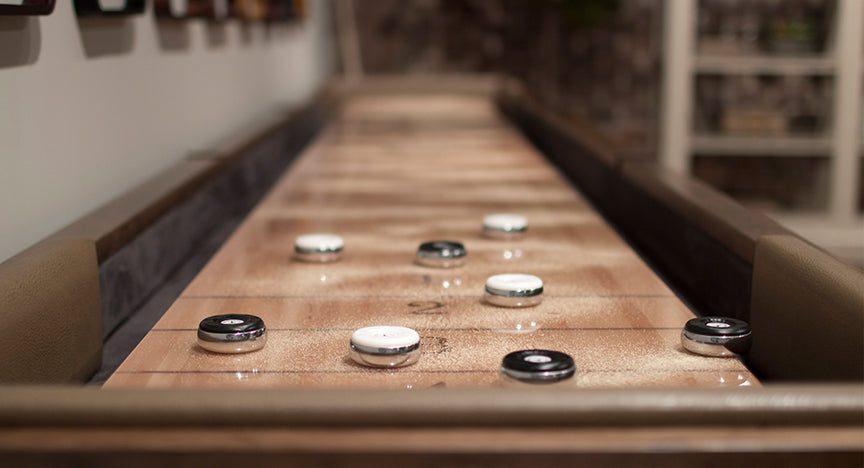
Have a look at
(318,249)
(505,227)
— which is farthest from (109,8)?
(505,227)

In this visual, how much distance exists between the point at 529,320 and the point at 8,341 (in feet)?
2.17

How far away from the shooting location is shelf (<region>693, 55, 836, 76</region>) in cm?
439

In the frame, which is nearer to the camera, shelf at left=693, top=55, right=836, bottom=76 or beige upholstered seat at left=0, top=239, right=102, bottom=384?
beige upholstered seat at left=0, top=239, right=102, bottom=384

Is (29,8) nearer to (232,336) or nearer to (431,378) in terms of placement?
(232,336)

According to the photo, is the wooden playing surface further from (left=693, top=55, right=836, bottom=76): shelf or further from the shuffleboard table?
(left=693, top=55, right=836, bottom=76): shelf

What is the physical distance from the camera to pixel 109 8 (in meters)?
1.97

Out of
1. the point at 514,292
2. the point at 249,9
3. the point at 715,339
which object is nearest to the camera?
the point at 715,339

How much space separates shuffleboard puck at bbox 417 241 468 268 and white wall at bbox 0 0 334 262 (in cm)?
71

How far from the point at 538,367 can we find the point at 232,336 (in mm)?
388

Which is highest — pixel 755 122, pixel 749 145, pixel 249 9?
pixel 249 9

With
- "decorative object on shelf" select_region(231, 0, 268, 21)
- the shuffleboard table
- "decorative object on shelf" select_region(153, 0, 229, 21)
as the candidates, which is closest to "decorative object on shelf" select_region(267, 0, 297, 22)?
"decorative object on shelf" select_region(231, 0, 268, 21)

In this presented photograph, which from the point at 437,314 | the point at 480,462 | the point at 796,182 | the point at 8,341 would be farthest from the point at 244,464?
the point at 796,182

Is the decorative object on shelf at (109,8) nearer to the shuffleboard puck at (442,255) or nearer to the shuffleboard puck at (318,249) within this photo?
the shuffleboard puck at (318,249)

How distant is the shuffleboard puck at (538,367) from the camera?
2.90 ft
